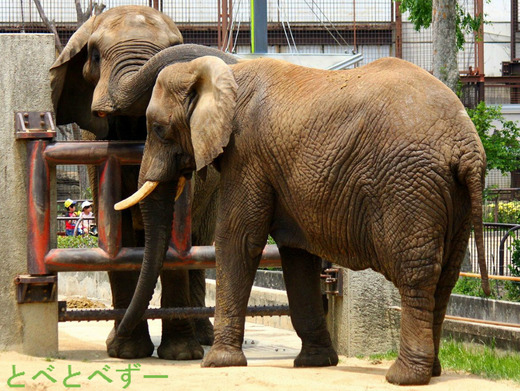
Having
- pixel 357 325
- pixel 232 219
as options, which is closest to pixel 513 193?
pixel 357 325

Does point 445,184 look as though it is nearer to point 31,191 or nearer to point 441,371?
point 441,371

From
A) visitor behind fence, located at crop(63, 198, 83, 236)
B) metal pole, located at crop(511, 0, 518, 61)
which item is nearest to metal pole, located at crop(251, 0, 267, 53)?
visitor behind fence, located at crop(63, 198, 83, 236)

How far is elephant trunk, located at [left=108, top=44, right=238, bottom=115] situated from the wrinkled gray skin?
33 centimetres

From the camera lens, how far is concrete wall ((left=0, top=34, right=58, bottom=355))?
849 centimetres

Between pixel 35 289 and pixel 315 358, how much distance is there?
2.28 m

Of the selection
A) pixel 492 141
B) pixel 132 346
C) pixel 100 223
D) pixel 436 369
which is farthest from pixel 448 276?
pixel 492 141

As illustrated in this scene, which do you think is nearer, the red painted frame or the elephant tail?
the elephant tail

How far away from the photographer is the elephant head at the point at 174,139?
7.43m

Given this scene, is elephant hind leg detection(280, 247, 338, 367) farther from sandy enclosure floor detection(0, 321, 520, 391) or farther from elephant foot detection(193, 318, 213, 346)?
elephant foot detection(193, 318, 213, 346)

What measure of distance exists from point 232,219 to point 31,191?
1884 mm

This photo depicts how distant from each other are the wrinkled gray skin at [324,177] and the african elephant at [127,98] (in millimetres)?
763

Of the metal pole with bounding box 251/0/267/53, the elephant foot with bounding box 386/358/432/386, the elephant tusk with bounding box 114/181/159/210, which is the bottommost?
the elephant foot with bounding box 386/358/432/386

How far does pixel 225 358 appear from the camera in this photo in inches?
296

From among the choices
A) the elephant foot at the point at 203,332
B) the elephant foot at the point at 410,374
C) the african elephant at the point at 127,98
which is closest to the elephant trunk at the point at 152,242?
the african elephant at the point at 127,98
